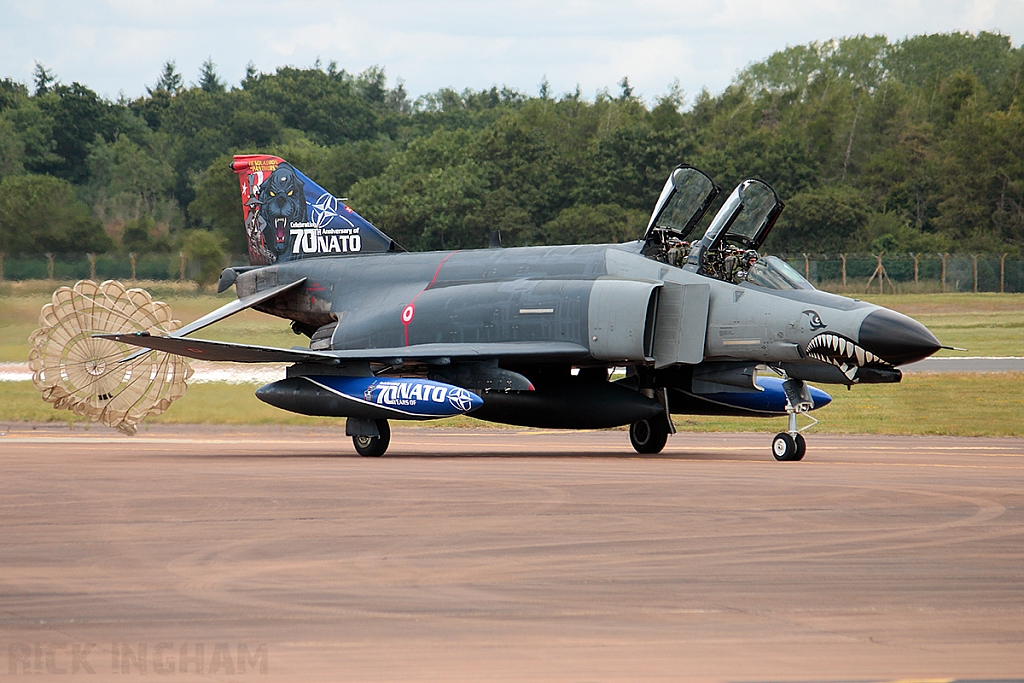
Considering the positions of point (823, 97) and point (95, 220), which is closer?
point (95, 220)

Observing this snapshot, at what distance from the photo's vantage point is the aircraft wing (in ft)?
51.5

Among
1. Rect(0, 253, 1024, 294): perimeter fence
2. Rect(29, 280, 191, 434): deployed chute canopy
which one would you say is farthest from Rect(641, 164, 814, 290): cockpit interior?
Rect(0, 253, 1024, 294): perimeter fence

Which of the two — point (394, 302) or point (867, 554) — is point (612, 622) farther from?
point (394, 302)

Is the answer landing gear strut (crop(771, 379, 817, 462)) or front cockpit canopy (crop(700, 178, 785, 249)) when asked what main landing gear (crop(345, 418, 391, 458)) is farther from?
landing gear strut (crop(771, 379, 817, 462))

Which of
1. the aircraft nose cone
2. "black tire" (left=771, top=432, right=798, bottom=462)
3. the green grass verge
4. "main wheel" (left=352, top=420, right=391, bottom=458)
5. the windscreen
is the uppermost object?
the windscreen

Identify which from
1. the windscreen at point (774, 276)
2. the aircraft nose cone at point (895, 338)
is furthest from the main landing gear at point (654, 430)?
the aircraft nose cone at point (895, 338)

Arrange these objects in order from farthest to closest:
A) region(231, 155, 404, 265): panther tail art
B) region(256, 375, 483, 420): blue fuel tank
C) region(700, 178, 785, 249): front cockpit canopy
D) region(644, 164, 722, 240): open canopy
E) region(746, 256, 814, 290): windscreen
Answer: region(231, 155, 404, 265): panther tail art, region(644, 164, 722, 240): open canopy, region(700, 178, 785, 249): front cockpit canopy, region(746, 256, 814, 290): windscreen, region(256, 375, 483, 420): blue fuel tank

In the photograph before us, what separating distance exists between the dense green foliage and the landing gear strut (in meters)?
16.1

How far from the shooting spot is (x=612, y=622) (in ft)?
19.1

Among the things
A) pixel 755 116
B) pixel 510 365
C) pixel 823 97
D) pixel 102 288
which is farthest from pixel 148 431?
pixel 823 97

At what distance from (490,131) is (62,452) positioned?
40.7 metres

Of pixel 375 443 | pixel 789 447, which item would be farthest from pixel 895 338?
pixel 375 443

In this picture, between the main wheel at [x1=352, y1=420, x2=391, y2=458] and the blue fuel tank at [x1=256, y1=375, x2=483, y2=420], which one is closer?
the blue fuel tank at [x1=256, y1=375, x2=483, y2=420]

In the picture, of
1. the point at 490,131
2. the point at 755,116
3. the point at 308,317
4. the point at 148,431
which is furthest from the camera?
the point at 755,116
